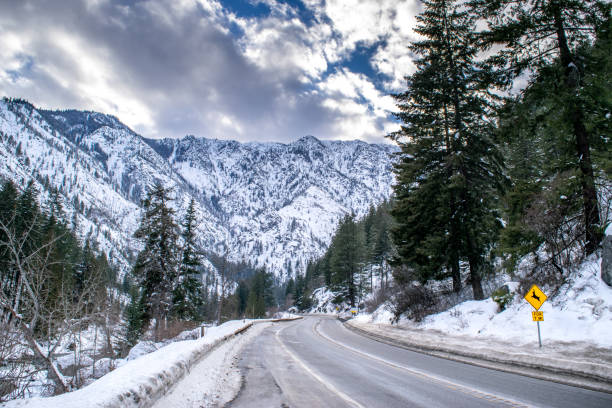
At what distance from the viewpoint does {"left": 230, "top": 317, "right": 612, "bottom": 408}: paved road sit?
5.48 m

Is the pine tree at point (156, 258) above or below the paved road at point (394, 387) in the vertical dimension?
above

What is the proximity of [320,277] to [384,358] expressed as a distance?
308 feet

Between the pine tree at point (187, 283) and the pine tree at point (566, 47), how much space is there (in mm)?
27034

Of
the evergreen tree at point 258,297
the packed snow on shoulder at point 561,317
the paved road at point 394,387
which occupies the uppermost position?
the packed snow on shoulder at point 561,317

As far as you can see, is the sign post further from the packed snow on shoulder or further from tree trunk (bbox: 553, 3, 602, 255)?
tree trunk (bbox: 553, 3, 602, 255)

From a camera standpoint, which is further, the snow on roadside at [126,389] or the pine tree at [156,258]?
the pine tree at [156,258]

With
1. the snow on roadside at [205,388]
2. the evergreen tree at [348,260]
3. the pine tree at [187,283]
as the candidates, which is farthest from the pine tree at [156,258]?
the evergreen tree at [348,260]

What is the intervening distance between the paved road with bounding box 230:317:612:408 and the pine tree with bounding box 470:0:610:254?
764 centimetres

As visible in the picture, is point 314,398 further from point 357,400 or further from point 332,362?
point 332,362

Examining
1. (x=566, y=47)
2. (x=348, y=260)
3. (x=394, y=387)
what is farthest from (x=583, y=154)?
(x=348, y=260)

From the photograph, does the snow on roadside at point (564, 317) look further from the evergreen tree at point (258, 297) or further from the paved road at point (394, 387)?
the evergreen tree at point (258, 297)

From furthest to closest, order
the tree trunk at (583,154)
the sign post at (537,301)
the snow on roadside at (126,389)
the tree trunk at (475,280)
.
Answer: the tree trunk at (475,280) → the tree trunk at (583,154) → the sign post at (537,301) → the snow on roadside at (126,389)

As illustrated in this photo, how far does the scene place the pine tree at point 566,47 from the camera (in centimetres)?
1088

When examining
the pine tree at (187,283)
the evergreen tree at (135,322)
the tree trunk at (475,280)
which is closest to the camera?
the tree trunk at (475,280)
